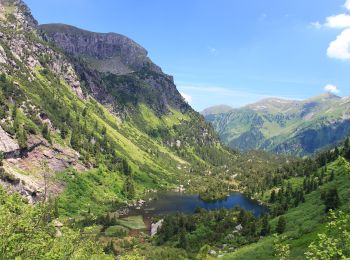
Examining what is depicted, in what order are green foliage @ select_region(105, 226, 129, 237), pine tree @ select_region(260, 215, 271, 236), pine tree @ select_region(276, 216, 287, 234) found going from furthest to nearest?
1. green foliage @ select_region(105, 226, 129, 237)
2. pine tree @ select_region(260, 215, 271, 236)
3. pine tree @ select_region(276, 216, 287, 234)

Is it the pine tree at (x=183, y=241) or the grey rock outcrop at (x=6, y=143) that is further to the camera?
the grey rock outcrop at (x=6, y=143)

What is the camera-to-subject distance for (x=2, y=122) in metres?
195

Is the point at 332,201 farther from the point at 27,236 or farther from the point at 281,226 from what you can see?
the point at 27,236

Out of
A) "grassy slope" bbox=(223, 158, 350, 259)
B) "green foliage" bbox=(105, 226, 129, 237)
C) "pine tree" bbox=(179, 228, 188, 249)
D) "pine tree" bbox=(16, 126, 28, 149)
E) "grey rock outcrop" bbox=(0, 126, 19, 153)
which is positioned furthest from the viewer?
"pine tree" bbox=(16, 126, 28, 149)

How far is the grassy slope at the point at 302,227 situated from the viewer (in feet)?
317

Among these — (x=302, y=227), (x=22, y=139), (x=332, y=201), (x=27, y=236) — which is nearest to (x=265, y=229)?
(x=302, y=227)

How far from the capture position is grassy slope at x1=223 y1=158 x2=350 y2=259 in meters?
96.8

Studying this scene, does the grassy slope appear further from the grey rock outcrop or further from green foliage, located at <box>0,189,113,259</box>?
the grey rock outcrop

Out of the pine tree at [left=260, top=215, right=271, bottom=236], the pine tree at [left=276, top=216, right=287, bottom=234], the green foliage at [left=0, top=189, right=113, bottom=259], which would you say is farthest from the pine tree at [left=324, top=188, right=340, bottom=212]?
the green foliage at [left=0, top=189, right=113, bottom=259]

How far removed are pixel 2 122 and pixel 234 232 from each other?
5122 inches

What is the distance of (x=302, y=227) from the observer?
112812 millimetres

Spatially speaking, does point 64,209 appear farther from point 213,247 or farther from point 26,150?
point 213,247

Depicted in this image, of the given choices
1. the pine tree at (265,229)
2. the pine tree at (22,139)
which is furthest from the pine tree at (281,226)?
the pine tree at (22,139)

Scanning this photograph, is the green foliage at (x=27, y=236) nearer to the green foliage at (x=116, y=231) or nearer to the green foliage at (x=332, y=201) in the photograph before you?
the green foliage at (x=332, y=201)
